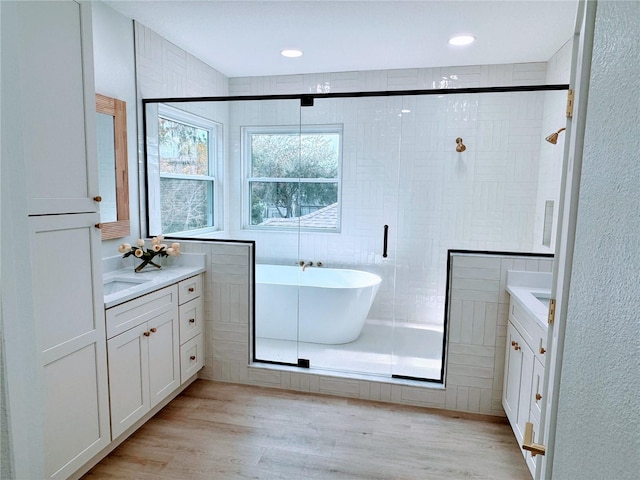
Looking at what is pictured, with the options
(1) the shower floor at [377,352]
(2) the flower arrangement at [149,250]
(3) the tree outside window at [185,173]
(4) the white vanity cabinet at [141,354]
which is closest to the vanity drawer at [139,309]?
(4) the white vanity cabinet at [141,354]

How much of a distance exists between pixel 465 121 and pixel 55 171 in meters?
3.03

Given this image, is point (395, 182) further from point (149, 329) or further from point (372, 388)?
point (149, 329)

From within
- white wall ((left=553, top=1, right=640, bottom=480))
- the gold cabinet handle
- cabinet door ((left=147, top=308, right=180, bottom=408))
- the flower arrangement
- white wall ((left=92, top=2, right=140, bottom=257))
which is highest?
white wall ((left=92, top=2, right=140, bottom=257))

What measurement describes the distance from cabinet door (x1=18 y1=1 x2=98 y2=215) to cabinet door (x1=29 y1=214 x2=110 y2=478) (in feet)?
0.37

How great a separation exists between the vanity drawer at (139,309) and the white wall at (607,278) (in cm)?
199

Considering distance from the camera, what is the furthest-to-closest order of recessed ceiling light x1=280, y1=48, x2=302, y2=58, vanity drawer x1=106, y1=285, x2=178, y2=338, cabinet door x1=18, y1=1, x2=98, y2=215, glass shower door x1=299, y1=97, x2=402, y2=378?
glass shower door x1=299, y1=97, x2=402, y2=378 → recessed ceiling light x1=280, y1=48, x2=302, y2=58 → vanity drawer x1=106, y1=285, x2=178, y2=338 → cabinet door x1=18, y1=1, x2=98, y2=215

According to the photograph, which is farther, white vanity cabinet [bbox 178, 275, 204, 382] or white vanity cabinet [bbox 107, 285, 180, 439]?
white vanity cabinet [bbox 178, 275, 204, 382]

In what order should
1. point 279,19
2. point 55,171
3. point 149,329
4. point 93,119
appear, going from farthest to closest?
point 279,19
point 149,329
point 93,119
point 55,171

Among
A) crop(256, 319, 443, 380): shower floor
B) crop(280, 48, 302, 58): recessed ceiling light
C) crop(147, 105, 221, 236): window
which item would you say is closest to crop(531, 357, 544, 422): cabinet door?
crop(256, 319, 443, 380): shower floor

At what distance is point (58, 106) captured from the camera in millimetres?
1647

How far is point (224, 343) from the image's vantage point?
307 centimetres

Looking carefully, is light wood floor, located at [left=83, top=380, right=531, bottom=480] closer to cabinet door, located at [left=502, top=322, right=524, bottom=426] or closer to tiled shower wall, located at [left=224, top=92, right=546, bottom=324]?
cabinet door, located at [left=502, top=322, right=524, bottom=426]

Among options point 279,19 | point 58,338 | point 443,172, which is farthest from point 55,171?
point 443,172

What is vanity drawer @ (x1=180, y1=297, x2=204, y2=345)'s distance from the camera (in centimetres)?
275
